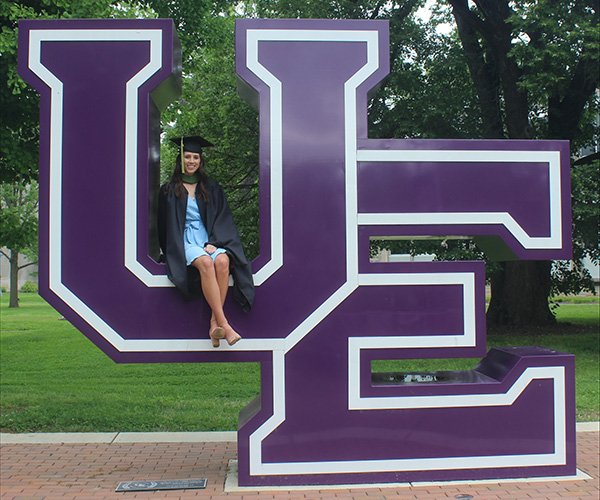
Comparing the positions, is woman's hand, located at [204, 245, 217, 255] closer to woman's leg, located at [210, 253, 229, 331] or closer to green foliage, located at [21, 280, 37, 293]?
woman's leg, located at [210, 253, 229, 331]

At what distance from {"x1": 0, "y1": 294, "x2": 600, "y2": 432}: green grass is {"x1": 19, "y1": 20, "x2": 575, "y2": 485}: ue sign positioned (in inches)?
91.0

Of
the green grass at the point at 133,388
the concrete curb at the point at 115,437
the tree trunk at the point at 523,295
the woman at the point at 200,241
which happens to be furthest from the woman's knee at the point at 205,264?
the tree trunk at the point at 523,295

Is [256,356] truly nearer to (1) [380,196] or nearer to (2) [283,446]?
(2) [283,446]

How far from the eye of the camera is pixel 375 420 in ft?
16.2

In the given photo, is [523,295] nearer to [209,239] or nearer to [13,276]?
[209,239]

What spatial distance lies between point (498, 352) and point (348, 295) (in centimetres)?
158

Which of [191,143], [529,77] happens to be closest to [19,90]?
[191,143]

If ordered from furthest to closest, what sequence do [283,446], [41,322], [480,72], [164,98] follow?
[41,322], [480,72], [164,98], [283,446]

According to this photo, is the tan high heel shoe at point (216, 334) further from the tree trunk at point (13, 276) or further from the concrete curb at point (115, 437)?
the tree trunk at point (13, 276)

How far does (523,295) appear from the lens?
52.1ft

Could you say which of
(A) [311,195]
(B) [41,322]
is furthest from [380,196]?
(B) [41,322]

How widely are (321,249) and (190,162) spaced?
4.20ft

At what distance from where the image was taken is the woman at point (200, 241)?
471 cm

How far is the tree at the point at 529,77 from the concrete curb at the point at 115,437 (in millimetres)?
8690
